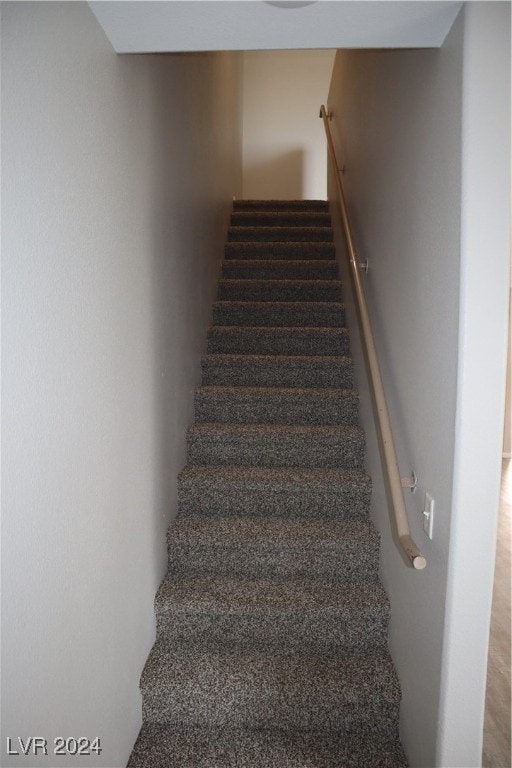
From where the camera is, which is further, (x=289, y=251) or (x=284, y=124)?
(x=284, y=124)

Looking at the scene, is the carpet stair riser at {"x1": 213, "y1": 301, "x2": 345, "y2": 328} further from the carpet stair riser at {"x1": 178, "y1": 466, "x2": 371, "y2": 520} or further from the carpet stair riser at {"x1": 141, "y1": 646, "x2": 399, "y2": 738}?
the carpet stair riser at {"x1": 141, "y1": 646, "x2": 399, "y2": 738}

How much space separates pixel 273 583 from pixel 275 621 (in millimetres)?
194

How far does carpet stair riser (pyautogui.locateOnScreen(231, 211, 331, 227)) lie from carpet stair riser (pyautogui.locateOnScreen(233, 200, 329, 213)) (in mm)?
156

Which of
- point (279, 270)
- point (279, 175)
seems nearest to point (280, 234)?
point (279, 270)

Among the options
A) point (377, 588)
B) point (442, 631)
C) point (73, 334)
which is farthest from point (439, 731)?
point (73, 334)

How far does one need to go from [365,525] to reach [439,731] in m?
1.06

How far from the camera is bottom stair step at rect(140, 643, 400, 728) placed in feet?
6.64

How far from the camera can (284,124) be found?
650 centimetres

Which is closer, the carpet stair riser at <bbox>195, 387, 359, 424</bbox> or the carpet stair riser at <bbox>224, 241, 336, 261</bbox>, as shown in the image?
the carpet stair riser at <bbox>195, 387, 359, 424</bbox>

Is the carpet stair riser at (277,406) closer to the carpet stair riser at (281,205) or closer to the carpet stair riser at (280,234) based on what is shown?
the carpet stair riser at (280,234)

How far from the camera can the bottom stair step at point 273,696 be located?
2023 mm

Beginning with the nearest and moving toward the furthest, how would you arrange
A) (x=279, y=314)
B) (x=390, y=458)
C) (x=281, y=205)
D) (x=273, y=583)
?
(x=390, y=458)
(x=273, y=583)
(x=279, y=314)
(x=281, y=205)

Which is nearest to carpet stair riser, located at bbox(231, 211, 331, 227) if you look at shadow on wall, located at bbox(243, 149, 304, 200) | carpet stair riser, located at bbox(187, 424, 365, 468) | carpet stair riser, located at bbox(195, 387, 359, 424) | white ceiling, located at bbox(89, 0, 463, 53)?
shadow on wall, located at bbox(243, 149, 304, 200)

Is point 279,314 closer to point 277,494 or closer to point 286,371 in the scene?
point 286,371
